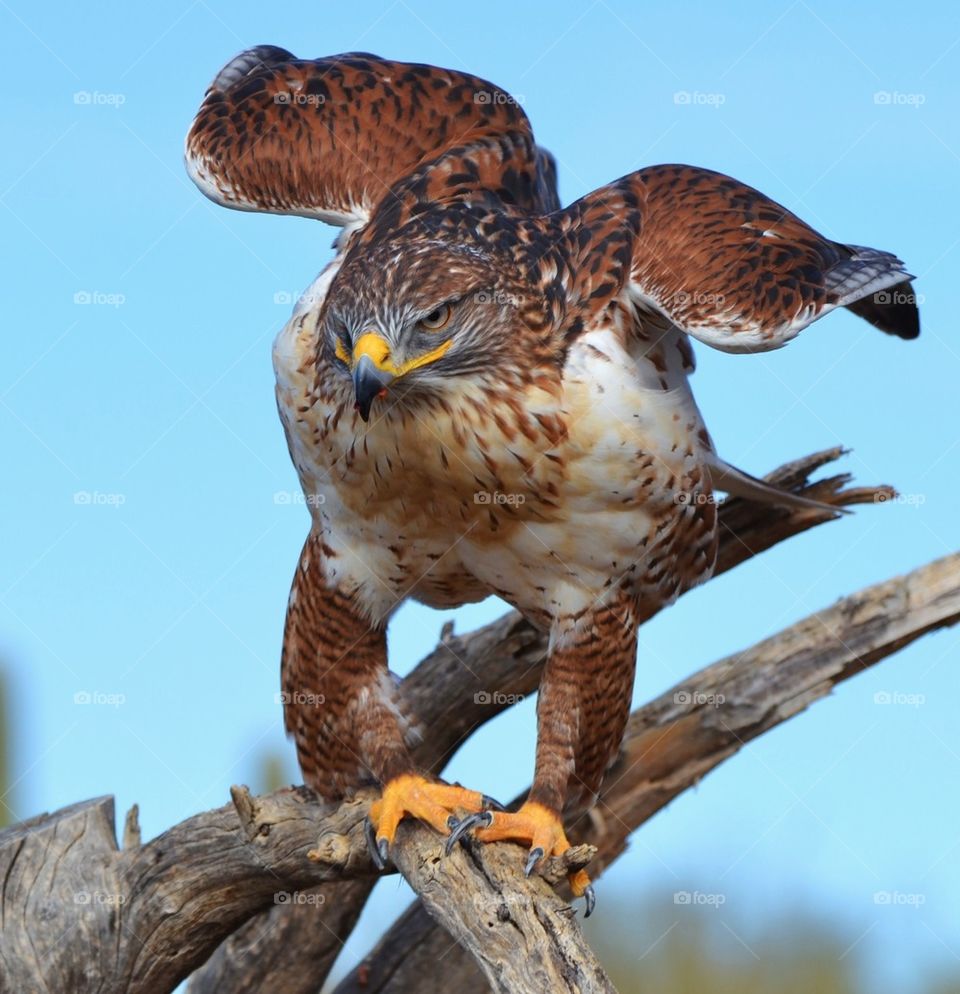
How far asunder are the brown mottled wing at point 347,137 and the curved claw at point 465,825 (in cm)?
207

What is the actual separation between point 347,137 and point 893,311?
6.84ft

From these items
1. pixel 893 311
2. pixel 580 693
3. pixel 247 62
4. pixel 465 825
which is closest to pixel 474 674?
pixel 580 693

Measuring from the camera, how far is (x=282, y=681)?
5.11 metres

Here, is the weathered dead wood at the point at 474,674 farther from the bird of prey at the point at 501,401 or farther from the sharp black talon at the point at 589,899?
the sharp black talon at the point at 589,899

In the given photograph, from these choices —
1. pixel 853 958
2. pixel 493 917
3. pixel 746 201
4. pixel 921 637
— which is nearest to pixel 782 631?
pixel 921 637

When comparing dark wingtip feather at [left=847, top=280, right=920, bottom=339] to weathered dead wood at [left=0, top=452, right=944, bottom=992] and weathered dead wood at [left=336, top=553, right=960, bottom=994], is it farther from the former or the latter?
weathered dead wood at [left=336, top=553, right=960, bottom=994]

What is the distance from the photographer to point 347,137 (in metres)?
5.22

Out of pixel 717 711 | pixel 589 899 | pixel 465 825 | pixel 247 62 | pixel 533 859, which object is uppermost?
pixel 247 62

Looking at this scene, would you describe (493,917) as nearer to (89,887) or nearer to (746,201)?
(89,887)

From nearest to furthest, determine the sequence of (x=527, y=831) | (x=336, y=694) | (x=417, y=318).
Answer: (x=417, y=318) → (x=527, y=831) → (x=336, y=694)

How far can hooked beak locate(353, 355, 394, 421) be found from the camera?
13.1 ft

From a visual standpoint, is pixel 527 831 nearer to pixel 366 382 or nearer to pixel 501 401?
pixel 501 401

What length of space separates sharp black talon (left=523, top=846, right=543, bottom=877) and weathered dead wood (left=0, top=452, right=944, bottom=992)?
0.14ft

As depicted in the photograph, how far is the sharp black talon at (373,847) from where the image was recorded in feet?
15.0
